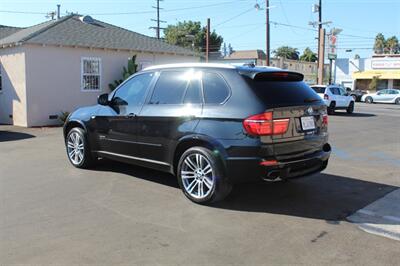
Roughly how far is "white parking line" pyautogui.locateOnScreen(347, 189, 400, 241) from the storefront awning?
4750 cm

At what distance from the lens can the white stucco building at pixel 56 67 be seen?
16.8 meters

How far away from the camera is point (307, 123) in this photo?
5.77 metres

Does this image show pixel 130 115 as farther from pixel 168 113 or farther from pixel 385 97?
pixel 385 97

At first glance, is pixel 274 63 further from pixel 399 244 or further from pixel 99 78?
pixel 399 244

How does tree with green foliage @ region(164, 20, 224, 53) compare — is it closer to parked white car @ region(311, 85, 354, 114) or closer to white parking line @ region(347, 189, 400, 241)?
parked white car @ region(311, 85, 354, 114)

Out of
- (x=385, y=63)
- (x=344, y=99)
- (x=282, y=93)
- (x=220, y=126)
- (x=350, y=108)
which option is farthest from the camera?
(x=385, y=63)

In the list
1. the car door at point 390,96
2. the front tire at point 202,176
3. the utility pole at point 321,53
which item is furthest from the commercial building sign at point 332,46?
the front tire at point 202,176

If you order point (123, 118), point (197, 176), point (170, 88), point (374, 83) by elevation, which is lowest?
point (197, 176)

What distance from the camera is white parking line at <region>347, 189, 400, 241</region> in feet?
15.8

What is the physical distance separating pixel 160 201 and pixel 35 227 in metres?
1.67

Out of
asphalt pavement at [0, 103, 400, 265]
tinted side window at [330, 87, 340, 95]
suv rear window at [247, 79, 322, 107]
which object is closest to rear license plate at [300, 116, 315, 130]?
suv rear window at [247, 79, 322, 107]

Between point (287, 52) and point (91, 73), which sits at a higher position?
point (287, 52)

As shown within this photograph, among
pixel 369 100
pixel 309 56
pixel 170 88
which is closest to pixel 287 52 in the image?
pixel 309 56

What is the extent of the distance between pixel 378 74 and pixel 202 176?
1948 inches
